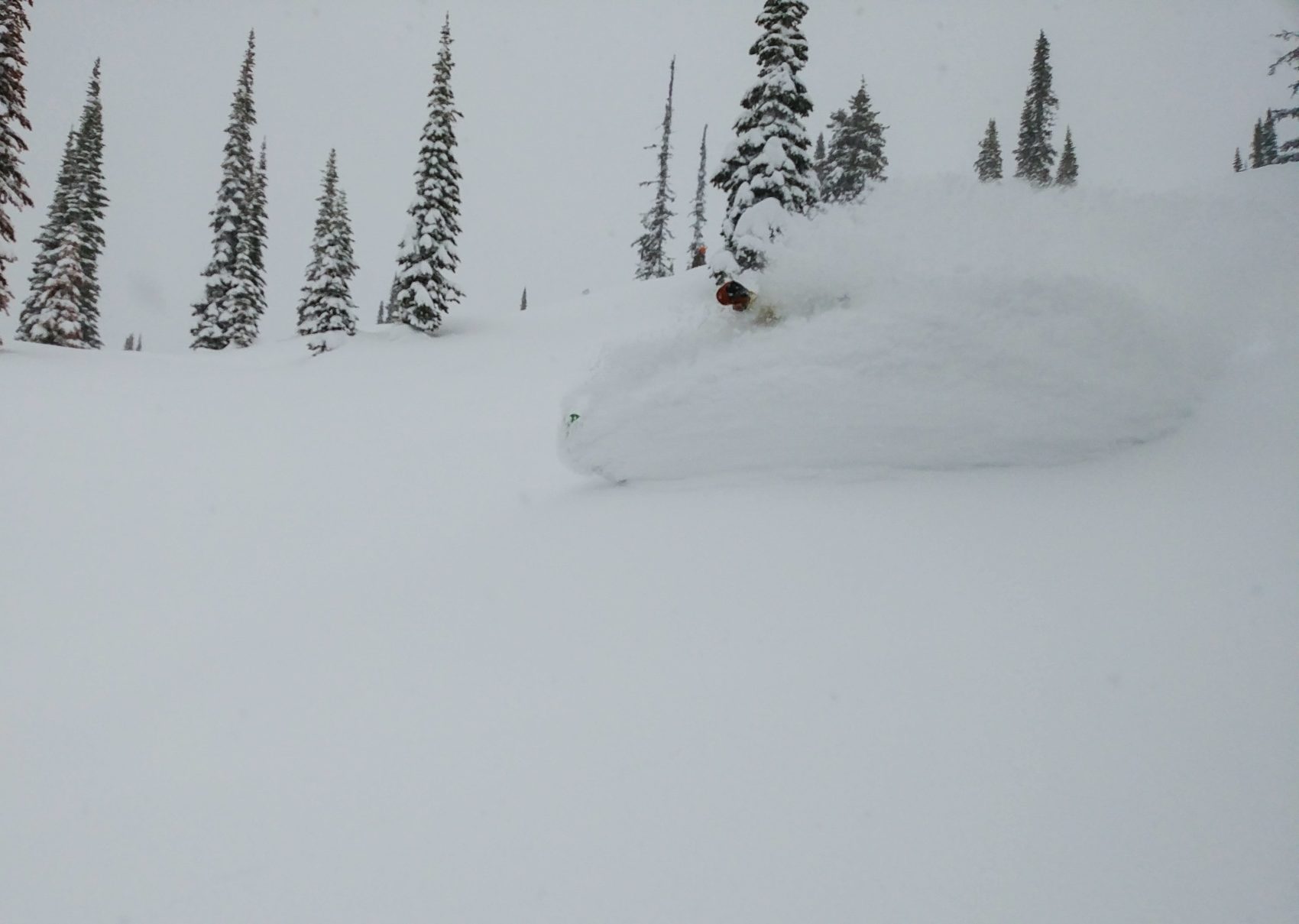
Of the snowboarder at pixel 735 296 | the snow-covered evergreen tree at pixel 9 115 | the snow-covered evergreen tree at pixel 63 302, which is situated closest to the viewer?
the snowboarder at pixel 735 296

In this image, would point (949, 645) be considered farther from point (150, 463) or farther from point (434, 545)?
point (150, 463)

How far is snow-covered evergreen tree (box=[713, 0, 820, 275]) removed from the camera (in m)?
18.3

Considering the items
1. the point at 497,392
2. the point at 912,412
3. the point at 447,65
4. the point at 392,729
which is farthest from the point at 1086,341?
the point at 447,65

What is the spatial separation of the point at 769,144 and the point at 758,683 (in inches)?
745

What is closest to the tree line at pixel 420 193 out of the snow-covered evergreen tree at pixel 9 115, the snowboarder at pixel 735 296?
the snow-covered evergreen tree at pixel 9 115

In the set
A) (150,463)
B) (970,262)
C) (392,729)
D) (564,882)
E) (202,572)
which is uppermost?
(970,262)

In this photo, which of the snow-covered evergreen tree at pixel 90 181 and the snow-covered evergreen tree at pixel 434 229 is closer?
the snow-covered evergreen tree at pixel 434 229

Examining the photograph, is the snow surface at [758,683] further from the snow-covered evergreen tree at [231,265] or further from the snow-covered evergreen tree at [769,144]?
the snow-covered evergreen tree at [231,265]

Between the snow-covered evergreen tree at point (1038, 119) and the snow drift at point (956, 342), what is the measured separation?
113ft

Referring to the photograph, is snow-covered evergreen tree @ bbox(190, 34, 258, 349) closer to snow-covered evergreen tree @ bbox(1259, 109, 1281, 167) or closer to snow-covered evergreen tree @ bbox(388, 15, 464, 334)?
snow-covered evergreen tree @ bbox(388, 15, 464, 334)

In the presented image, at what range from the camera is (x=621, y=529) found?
4480mm

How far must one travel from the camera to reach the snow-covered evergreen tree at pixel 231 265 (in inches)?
1220

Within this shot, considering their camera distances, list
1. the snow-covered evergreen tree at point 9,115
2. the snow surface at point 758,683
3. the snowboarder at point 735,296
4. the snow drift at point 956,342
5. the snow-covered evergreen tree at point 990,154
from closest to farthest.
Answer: the snow surface at point 758,683 < the snow drift at point 956,342 < the snowboarder at point 735,296 < the snow-covered evergreen tree at point 9,115 < the snow-covered evergreen tree at point 990,154

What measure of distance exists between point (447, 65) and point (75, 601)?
2642 centimetres
